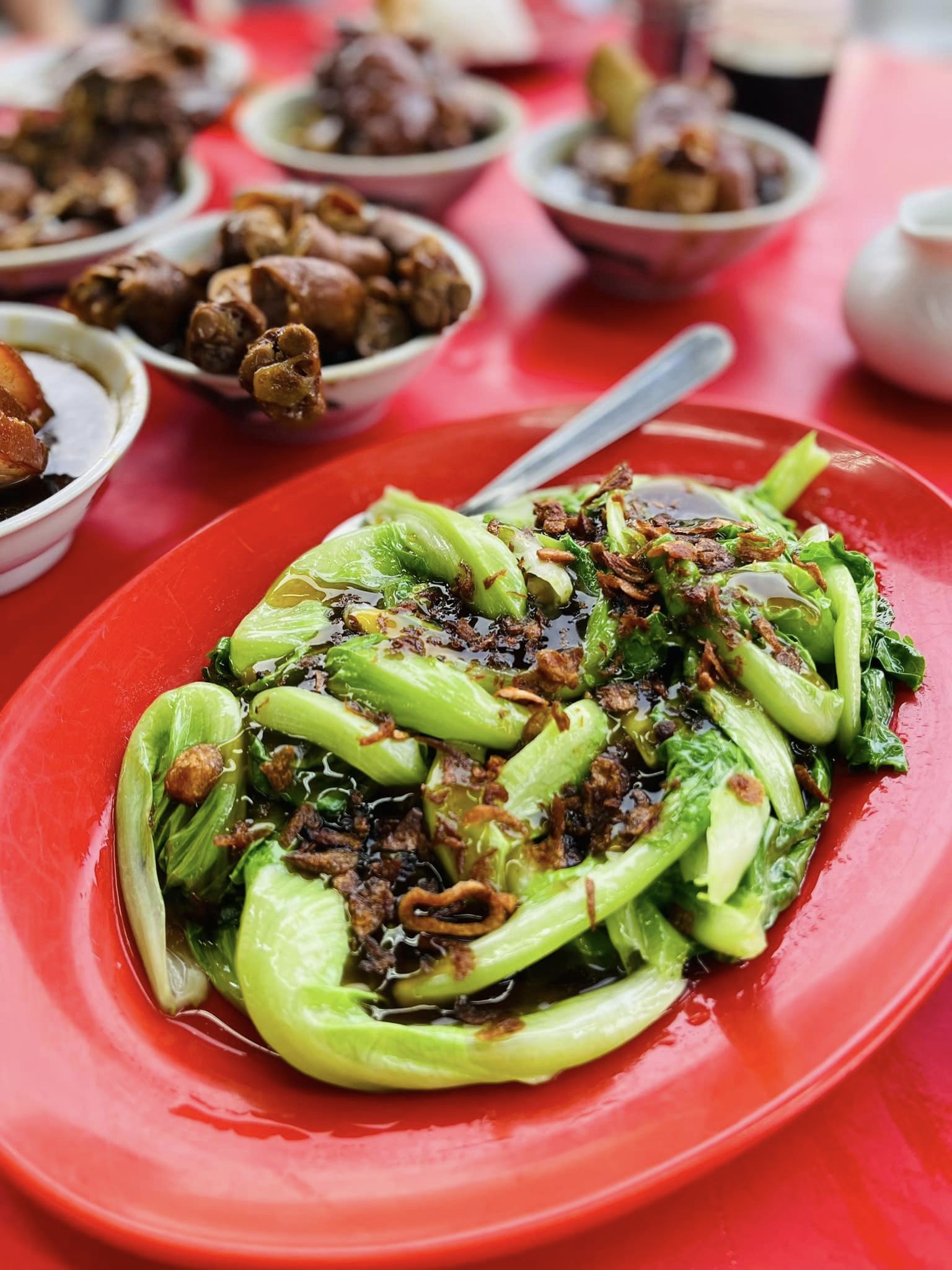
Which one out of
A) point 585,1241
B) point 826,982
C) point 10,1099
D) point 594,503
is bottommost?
point 585,1241

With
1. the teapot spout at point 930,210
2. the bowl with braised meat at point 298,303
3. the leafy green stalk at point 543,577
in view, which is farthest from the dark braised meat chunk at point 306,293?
the teapot spout at point 930,210

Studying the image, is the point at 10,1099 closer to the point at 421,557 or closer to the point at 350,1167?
the point at 350,1167

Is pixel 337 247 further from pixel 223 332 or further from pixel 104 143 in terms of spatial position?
pixel 104 143

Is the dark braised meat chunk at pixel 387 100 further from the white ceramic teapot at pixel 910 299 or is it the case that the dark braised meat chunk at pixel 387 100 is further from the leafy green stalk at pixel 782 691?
the leafy green stalk at pixel 782 691

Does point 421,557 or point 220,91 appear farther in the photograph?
point 220,91

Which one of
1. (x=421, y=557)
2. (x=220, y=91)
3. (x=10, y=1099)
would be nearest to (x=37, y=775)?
(x=10, y=1099)
